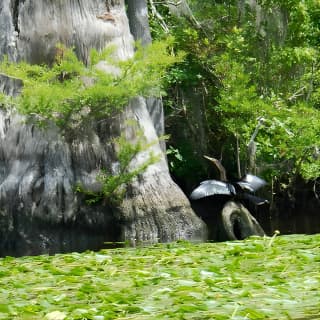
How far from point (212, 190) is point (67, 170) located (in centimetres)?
227

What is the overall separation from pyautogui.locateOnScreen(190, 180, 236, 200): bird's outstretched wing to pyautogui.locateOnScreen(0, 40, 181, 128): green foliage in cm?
167

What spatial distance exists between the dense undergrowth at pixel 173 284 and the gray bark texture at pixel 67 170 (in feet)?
15.9

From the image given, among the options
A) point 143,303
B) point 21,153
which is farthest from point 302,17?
point 143,303

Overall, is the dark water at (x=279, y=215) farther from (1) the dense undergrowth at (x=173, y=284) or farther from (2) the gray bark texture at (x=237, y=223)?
(1) the dense undergrowth at (x=173, y=284)

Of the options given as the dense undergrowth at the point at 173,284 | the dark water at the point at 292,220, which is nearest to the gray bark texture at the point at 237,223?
the dark water at the point at 292,220

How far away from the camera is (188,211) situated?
13.9 meters


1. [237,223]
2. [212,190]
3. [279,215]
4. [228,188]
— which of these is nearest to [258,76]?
[279,215]

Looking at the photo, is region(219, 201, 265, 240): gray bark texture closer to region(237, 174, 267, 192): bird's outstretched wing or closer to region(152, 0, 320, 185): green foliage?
region(237, 174, 267, 192): bird's outstretched wing

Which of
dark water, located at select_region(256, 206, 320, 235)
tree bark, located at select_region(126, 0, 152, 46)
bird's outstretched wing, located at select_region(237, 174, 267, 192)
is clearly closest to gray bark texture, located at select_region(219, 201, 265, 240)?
bird's outstretched wing, located at select_region(237, 174, 267, 192)

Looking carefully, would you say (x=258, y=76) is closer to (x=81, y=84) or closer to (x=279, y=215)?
(x=279, y=215)

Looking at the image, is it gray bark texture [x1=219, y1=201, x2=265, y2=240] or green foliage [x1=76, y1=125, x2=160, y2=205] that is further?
green foliage [x1=76, y1=125, x2=160, y2=205]

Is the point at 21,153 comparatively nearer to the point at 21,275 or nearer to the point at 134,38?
the point at 134,38

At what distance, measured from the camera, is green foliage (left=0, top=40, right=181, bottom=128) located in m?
12.6

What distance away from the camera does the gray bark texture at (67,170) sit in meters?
13.3
